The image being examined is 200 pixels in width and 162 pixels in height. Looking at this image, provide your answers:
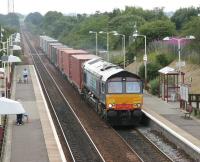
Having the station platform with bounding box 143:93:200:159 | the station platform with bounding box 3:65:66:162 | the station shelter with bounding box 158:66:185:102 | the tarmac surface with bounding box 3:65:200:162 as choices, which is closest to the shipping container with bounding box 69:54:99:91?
the tarmac surface with bounding box 3:65:200:162

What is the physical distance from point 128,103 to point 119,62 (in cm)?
3354

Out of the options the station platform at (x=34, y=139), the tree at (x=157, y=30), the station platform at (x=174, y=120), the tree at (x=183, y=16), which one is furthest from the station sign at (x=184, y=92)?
the tree at (x=183, y=16)

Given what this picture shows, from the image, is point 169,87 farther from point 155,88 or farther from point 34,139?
point 34,139

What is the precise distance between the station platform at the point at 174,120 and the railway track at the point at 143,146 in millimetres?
1036

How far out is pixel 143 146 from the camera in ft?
78.9

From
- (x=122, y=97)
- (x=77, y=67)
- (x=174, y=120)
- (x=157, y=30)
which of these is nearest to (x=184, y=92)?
(x=174, y=120)

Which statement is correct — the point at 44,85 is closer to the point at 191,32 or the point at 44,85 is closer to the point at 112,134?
the point at 191,32

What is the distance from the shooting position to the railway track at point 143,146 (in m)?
21.6

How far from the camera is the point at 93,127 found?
28.7 meters

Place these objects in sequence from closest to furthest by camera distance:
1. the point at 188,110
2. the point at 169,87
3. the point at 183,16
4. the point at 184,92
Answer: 1. the point at 188,110
2. the point at 184,92
3. the point at 169,87
4. the point at 183,16

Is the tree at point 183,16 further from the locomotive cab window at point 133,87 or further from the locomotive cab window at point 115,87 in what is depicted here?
the locomotive cab window at point 115,87

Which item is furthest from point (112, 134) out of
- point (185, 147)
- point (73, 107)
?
point (73, 107)

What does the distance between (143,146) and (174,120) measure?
4723 mm

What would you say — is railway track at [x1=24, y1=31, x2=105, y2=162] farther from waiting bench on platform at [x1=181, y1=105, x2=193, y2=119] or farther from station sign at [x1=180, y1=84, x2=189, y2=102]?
station sign at [x1=180, y1=84, x2=189, y2=102]
